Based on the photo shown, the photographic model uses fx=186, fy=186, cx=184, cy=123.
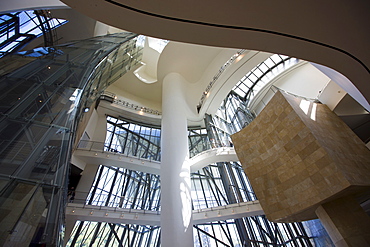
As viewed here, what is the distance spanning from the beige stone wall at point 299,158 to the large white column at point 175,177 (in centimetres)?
396

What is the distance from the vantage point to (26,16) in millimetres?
9109

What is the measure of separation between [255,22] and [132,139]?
19654 millimetres

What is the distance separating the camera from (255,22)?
2053 millimetres

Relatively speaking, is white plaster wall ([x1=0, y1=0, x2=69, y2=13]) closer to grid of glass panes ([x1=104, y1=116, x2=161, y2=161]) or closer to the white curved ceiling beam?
the white curved ceiling beam

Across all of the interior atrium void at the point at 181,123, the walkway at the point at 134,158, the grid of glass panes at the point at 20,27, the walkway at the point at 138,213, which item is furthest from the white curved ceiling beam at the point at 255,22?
the walkway at the point at 134,158

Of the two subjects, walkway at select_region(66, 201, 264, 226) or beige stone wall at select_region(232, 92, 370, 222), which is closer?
beige stone wall at select_region(232, 92, 370, 222)

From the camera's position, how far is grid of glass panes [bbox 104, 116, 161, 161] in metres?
19.2

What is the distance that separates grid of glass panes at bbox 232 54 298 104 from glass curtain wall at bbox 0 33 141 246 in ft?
70.2

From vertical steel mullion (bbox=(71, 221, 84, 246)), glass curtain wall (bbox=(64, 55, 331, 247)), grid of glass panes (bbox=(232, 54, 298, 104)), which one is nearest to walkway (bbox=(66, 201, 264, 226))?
glass curtain wall (bbox=(64, 55, 331, 247))

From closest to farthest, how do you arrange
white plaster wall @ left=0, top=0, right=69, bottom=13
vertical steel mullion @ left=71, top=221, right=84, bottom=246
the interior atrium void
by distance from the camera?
the interior atrium void → white plaster wall @ left=0, top=0, right=69, bottom=13 → vertical steel mullion @ left=71, top=221, right=84, bottom=246

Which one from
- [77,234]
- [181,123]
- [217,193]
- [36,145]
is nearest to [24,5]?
[36,145]

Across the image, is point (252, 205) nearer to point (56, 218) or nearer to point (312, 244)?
point (312, 244)

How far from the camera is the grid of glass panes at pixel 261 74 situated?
2263 cm

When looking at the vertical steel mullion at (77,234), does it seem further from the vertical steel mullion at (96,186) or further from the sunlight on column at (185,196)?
the sunlight on column at (185,196)
